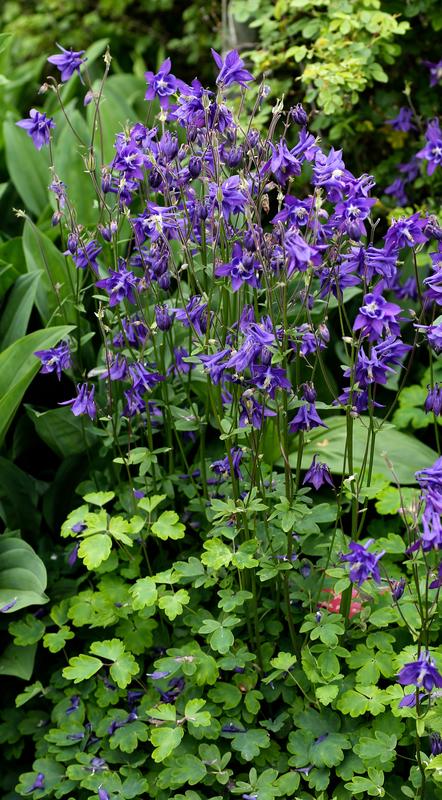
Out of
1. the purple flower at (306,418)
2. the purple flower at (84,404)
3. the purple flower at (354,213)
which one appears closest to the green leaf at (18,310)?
the purple flower at (84,404)

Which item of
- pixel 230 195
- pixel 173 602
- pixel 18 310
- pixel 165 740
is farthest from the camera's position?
pixel 18 310

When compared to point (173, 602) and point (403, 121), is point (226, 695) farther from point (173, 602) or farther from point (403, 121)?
point (403, 121)

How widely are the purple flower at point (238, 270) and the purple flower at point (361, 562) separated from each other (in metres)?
0.55

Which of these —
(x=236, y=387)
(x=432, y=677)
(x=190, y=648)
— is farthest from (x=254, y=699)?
(x=236, y=387)

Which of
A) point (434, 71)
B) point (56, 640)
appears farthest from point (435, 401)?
point (434, 71)

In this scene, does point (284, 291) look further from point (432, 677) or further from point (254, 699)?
point (254, 699)

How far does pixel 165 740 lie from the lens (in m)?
1.87

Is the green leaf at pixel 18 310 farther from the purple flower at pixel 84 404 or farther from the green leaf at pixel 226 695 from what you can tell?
the green leaf at pixel 226 695

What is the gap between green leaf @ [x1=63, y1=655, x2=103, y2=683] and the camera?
2.02m

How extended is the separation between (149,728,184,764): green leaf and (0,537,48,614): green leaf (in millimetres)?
471

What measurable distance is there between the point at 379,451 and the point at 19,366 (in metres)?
1.08

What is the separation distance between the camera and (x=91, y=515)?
2.13 meters

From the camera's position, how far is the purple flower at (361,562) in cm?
165

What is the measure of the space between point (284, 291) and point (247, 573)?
78cm
